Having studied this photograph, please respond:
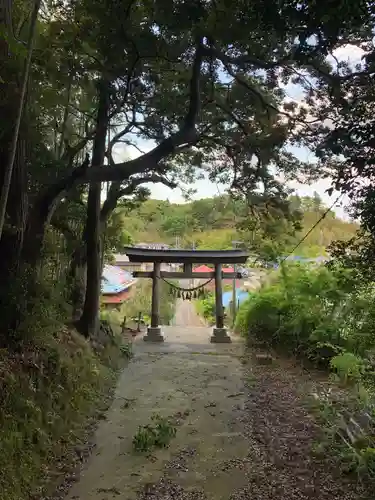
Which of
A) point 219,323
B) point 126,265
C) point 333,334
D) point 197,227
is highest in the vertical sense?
point 197,227

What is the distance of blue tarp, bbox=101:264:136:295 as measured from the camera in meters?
15.5

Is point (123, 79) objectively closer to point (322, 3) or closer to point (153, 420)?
point (322, 3)

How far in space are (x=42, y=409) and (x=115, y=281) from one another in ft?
39.7

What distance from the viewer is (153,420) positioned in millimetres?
5535

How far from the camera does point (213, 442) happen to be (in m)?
4.95

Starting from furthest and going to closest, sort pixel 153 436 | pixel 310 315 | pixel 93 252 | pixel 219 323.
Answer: pixel 219 323
pixel 310 315
pixel 93 252
pixel 153 436

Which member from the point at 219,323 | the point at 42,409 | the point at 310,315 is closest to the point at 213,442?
the point at 42,409

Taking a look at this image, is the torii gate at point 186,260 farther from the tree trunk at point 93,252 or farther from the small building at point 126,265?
the small building at point 126,265

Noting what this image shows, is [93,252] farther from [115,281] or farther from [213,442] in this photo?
[115,281]

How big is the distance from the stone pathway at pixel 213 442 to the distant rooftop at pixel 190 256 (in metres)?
3.34

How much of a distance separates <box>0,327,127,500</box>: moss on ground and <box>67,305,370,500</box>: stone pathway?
0.31m

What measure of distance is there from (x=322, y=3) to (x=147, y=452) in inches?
166

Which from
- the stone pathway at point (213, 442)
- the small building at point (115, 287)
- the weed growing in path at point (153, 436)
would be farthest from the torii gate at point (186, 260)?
the weed growing in path at point (153, 436)

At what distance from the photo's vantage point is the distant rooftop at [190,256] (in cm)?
1107
